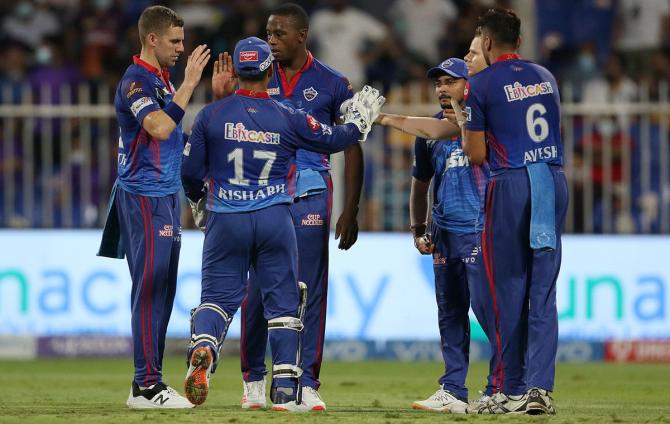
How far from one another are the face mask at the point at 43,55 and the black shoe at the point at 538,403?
1074 cm

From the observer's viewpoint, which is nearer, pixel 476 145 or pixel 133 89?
pixel 476 145

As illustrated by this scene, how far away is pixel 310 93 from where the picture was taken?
10.4m

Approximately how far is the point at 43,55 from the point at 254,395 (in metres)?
9.49

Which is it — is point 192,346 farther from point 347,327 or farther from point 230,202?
point 347,327

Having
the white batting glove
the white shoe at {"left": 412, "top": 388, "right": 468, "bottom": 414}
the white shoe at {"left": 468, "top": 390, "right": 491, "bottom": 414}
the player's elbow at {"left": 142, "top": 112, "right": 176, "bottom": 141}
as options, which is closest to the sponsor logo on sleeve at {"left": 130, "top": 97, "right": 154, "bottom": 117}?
the player's elbow at {"left": 142, "top": 112, "right": 176, "bottom": 141}

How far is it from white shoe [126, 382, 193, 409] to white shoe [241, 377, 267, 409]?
424 millimetres

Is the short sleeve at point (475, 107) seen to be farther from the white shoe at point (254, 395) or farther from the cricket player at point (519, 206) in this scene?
the white shoe at point (254, 395)

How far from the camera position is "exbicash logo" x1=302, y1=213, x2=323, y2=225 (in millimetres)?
10234

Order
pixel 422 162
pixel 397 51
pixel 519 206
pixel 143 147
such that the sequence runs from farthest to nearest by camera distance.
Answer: pixel 397 51 → pixel 422 162 → pixel 143 147 → pixel 519 206

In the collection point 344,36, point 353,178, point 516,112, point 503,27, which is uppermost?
point 344,36

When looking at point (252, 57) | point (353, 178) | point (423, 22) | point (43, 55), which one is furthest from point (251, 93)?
point (423, 22)

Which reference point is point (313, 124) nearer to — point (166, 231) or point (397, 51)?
point (166, 231)

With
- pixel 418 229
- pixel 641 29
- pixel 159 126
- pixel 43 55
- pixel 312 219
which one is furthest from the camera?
pixel 641 29

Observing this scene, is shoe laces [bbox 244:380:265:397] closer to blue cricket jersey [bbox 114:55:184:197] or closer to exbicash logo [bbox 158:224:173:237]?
exbicash logo [bbox 158:224:173:237]
